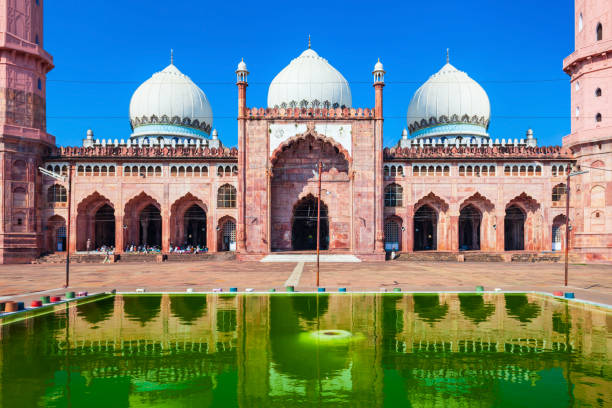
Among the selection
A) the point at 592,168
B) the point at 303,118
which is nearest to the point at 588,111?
the point at 592,168

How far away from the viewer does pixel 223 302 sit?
1413 cm

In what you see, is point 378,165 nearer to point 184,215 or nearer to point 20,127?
point 184,215

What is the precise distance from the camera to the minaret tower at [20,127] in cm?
2981

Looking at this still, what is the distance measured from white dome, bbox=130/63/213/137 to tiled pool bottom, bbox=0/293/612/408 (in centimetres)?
2827

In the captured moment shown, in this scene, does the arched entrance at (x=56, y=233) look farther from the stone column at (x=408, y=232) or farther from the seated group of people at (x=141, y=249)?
the stone column at (x=408, y=232)

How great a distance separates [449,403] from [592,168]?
1250 inches

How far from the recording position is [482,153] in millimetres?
33969

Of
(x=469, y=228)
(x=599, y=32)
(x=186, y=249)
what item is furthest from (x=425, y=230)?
(x=186, y=249)

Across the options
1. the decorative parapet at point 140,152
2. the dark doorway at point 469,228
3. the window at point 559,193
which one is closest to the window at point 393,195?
the dark doorway at point 469,228

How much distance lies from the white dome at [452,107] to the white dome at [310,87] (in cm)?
731

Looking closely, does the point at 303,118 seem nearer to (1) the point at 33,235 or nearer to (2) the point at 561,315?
(1) the point at 33,235

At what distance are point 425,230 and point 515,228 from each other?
7344 mm

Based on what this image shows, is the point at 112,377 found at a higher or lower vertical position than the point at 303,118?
lower

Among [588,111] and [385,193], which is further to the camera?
[385,193]
